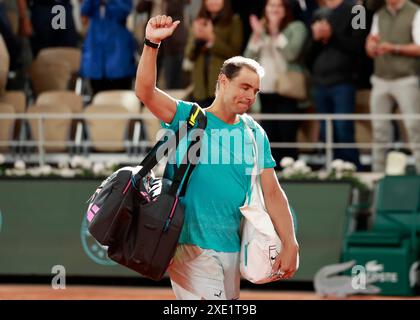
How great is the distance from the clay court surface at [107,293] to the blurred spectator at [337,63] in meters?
1.85

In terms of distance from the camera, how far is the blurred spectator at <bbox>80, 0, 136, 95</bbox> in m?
16.2

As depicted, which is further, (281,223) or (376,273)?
(376,273)

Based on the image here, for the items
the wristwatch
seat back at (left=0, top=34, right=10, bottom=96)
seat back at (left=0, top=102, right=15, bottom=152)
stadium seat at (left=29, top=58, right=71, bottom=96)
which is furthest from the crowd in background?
the wristwatch

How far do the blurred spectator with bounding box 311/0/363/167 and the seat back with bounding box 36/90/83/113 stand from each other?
3.33m

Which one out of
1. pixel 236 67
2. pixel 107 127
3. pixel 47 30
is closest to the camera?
pixel 236 67

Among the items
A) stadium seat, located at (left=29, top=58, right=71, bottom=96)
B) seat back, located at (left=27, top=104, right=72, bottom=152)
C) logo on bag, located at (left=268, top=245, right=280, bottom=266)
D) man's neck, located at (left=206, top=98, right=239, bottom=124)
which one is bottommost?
seat back, located at (left=27, top=104, right=72, bottom=152)

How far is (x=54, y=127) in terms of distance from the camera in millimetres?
16703

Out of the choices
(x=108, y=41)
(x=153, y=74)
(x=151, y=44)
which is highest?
(x=151, y=44)

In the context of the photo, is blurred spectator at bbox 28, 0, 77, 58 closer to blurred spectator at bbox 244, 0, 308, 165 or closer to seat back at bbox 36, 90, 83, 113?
seat back at bbox 36, 90, 83, 113

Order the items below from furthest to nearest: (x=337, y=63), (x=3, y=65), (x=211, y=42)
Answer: (x=3, y=65), (x=211, y=42), (x=337, y=63)

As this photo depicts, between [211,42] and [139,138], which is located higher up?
[211,42]

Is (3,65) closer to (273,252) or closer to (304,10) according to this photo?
(304,10)

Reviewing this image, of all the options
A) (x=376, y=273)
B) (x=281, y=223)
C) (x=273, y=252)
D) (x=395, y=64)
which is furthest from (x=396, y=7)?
(x=273, y=252)

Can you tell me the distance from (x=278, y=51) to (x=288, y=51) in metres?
0.14
